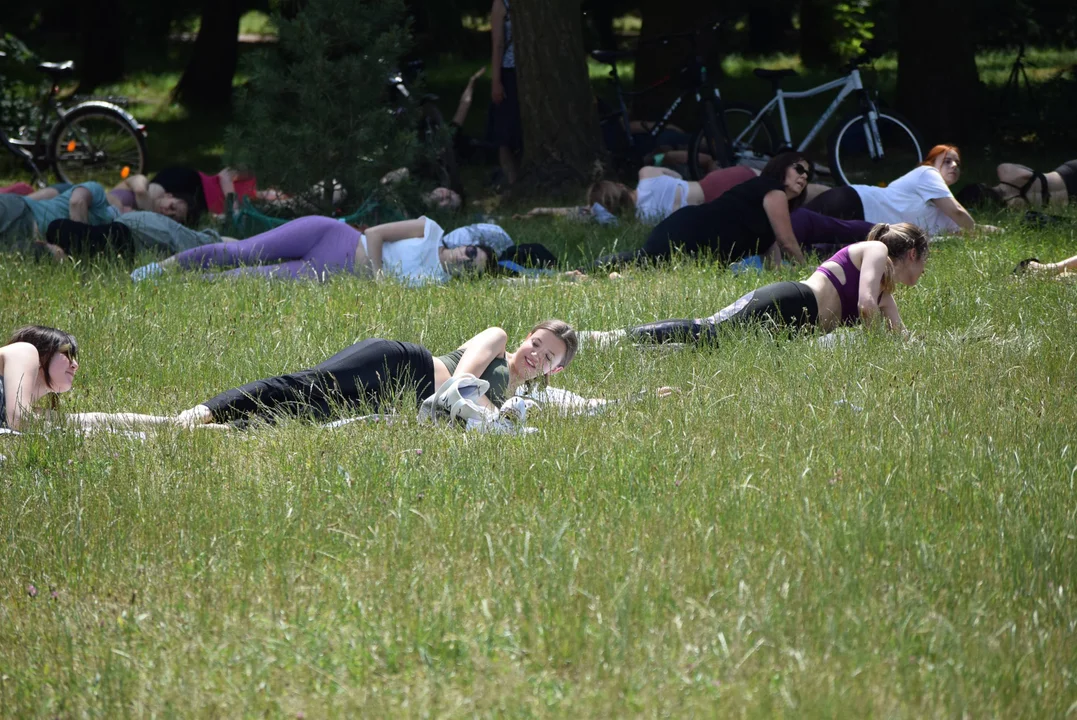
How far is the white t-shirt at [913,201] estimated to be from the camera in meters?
9.05

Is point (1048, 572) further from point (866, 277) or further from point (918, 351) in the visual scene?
point (866, 277)

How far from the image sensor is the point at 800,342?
6.16 m

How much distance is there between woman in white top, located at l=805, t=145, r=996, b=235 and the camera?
356 inches

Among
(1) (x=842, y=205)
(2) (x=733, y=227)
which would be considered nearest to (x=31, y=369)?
(2) (x=733, y=227)

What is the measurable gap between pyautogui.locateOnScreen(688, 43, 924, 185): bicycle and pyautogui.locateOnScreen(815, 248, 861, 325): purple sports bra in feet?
14.6

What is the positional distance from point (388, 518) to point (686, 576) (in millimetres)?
1061

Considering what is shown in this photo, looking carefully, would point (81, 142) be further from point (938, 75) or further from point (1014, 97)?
point (1014, 97)

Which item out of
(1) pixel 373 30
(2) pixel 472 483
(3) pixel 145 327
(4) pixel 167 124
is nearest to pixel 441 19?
(4) pixel 167 124

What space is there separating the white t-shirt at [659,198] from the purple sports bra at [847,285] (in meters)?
3.49

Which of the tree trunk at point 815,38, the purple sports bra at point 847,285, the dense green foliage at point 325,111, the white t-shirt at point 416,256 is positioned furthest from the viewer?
the tree trunk at point 815,38

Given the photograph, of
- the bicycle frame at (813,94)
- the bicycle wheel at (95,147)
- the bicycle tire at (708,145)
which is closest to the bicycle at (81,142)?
the bicycle wheel at (95,147)

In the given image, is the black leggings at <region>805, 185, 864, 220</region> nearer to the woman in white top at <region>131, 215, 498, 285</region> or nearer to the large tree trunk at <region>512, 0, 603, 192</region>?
the woman in white top at <region>131, 215, 498, 285</region>

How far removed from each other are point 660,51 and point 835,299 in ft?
33.4

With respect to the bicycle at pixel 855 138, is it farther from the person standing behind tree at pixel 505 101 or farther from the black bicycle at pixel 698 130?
the person standing behind tree at pixel 505 101
